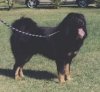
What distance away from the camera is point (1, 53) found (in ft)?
40.2

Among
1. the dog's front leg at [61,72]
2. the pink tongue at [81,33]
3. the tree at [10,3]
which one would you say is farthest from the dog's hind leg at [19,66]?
the tree at [10,3]

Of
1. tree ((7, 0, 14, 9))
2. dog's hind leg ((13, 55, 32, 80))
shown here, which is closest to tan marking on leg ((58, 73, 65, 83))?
dog's hind leg ((13, 55, 32, 80))

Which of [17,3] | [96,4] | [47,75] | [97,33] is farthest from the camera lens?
[17,3]

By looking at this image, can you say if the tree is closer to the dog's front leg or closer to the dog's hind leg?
the dog's hind leg

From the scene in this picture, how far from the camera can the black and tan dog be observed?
26.8 feet

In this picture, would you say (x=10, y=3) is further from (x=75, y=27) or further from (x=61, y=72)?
(x=75, y=27)

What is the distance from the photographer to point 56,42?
8625mm

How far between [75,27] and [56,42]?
69 centimetres

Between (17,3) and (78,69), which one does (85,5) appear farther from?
(78,69)

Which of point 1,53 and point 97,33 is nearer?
point 1,53

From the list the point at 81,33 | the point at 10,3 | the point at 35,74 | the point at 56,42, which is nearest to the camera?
the point at 81,33

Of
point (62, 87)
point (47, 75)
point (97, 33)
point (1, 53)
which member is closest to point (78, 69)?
point (47, 75)

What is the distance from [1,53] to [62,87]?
4236 millimetres

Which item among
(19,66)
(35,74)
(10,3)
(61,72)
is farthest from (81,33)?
(10,3)
